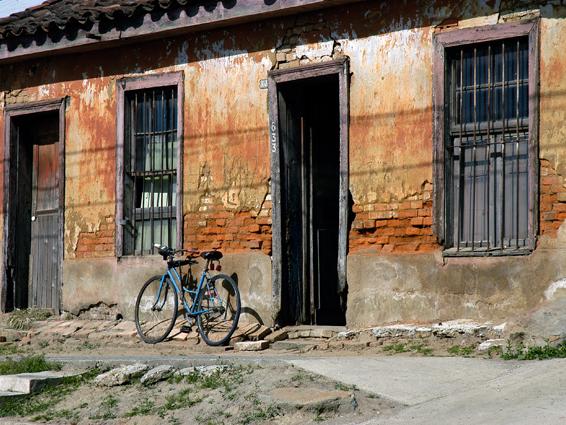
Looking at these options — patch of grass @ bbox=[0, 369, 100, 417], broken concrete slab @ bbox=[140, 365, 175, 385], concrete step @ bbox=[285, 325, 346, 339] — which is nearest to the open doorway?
concrete step @ bbox=[285, 325, 346, 339]

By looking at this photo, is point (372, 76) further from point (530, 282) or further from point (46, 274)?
point (46, 274)

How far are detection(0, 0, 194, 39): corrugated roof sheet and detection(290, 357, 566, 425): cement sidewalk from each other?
17.8 ft

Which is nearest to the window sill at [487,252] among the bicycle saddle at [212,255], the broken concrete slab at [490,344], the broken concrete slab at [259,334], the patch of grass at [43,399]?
the broken concrete slab at [490,344]

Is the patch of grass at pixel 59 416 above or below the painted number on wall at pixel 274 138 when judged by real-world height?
below

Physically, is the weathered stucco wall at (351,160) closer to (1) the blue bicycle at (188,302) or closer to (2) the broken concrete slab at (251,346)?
(1) the blue bicycle at (188,302)

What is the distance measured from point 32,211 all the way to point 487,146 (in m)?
6.82

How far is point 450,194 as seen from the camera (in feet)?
35.5

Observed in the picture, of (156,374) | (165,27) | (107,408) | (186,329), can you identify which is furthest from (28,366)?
(165,27)

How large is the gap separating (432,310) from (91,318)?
4.79 m

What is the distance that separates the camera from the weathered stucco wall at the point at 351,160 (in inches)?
403

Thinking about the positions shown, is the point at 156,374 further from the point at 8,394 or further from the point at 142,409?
the point at 8,394

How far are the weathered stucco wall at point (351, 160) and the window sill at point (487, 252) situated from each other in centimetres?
8

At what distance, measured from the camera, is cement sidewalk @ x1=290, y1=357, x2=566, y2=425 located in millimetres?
6941

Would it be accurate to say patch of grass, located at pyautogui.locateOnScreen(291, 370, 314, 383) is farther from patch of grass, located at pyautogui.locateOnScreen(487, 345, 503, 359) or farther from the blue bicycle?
the blue bicycle
